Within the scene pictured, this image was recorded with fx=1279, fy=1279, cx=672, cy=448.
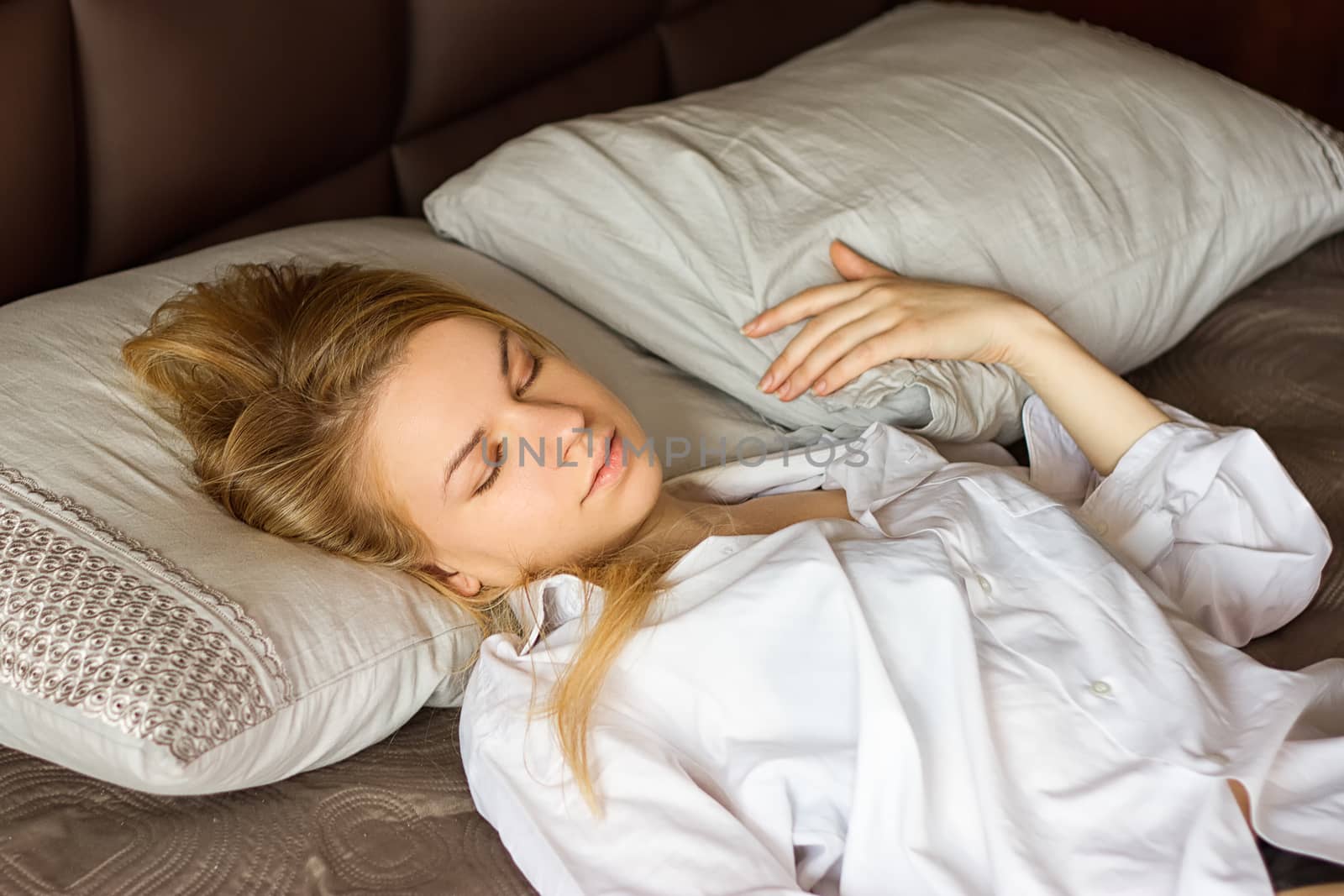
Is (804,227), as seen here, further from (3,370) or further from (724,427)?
(3,370)

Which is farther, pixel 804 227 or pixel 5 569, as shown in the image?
pixel 804 227

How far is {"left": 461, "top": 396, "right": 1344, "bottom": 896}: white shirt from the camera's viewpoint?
2.97 feet

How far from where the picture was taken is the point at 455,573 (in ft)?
3.66

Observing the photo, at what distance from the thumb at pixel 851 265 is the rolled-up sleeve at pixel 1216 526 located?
0.29 m

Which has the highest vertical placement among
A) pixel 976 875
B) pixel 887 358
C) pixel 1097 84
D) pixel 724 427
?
pixel 1097 84

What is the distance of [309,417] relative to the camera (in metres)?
1.09

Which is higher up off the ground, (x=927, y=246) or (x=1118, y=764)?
(x=927, y=246)

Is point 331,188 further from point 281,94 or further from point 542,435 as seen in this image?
point 542,435

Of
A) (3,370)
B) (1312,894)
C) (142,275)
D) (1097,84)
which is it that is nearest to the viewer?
(1312,894)

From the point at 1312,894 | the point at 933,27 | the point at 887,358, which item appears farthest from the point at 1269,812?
the point at 933,27

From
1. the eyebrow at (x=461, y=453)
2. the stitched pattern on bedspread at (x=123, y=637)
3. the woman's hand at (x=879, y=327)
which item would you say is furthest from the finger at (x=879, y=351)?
the stitched pattern on bedspread at (x=123, y=637)

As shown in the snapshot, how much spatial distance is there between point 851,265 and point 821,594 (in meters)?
0.39

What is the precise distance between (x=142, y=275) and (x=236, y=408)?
196mm

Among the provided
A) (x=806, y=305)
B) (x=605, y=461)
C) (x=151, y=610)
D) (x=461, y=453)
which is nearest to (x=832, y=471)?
(x=806, y=305)
